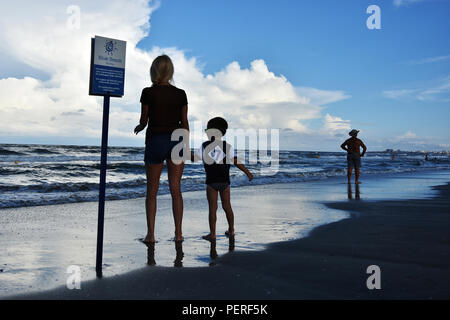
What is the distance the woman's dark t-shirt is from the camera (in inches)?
173

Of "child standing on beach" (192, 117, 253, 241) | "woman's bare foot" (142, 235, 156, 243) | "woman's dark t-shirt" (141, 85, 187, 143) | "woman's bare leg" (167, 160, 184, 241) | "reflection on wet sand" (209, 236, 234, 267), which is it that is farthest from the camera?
"child standing on beach" (192, 117, 253, 241)

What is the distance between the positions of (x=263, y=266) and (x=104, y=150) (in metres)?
1.77

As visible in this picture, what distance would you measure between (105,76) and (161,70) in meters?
1.17

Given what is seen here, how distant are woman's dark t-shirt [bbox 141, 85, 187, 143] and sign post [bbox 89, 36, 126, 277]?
968mm

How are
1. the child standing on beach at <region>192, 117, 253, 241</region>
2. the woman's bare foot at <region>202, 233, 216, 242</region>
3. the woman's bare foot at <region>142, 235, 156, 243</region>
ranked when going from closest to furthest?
1. the woman's bare foot at <region>142, 235, 156, 243</region>
2. the woman's bare foot at <region>202, 233, 216, 242</region>
3. the child standing on beach at <region>192, 117, 253, 241</region>

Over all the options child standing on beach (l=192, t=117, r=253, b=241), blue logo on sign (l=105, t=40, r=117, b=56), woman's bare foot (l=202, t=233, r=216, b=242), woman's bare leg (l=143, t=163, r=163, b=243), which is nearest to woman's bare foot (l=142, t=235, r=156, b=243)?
woman's bare leg (l=143, t=163, r=163, b=243)

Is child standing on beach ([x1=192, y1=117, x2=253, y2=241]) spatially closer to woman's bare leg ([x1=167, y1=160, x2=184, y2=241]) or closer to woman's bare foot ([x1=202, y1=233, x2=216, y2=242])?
woman's bare foot ([x1=202, y1=233, x2=216, y2=242])

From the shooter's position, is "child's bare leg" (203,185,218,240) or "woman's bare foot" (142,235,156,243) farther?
"child's bare leg" (203,185,218,240)

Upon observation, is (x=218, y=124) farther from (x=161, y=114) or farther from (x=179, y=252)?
(x=179, y=252)

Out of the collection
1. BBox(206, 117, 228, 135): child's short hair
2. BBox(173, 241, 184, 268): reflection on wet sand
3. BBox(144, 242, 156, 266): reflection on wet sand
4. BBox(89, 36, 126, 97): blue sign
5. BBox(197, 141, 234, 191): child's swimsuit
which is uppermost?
BBox(89, 36, 126, 97): blue sign

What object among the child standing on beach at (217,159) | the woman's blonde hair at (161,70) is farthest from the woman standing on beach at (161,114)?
the child standing on beach at (217,159)
